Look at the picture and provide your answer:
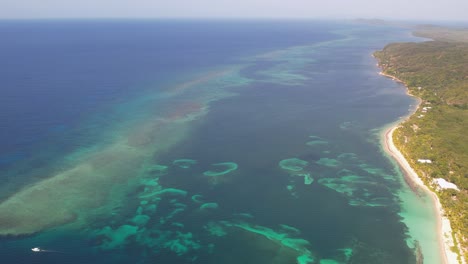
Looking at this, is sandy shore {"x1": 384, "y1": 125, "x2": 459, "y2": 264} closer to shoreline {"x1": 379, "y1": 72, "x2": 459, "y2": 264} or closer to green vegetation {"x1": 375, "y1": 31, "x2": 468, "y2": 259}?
shoreline {"x1": 379, "y1": 72, "x2": 459, "y2": 264}

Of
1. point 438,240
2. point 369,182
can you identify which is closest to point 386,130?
point 369,182

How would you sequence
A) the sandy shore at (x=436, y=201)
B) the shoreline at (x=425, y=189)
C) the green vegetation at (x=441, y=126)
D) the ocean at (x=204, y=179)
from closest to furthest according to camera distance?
the sandy shore at (x=436, y=201) < the shoreline at (x=425, y=189) < the ocean at (x=204, y=179) < the green vegetation at (x=441, y=126)

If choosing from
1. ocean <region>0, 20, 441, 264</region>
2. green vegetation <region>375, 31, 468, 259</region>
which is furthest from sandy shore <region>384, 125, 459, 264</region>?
ocean <region>0, 20, 441, 264</region>

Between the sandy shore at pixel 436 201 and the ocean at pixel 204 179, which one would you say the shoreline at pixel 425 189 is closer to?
the sandy shore at pixel 436 201

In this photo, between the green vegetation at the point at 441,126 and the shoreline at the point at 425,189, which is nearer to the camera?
the shoreline at the point at 425,189

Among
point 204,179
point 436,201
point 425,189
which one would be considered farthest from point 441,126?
point 204,179

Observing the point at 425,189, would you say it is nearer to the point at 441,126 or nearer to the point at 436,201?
the point at 436,201

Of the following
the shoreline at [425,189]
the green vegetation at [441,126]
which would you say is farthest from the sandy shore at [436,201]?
the green vegetation at [441,126]

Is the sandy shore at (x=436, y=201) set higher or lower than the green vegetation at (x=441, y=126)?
lower
